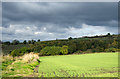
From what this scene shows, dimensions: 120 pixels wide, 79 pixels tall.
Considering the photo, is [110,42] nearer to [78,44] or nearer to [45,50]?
[78,44]

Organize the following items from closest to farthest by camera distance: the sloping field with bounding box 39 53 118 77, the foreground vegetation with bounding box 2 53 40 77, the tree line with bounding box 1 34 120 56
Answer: the sloping field with bounding box 39 53 118 77, the foreground vegetation with bounding box 2 53 40 77, the tree line with bounding box 1 34 120 56

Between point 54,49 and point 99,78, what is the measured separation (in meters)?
29.1

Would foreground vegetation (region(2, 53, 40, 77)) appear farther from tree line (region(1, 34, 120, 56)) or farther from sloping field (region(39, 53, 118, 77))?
A: tree line (region(1, 34, 120, 56))

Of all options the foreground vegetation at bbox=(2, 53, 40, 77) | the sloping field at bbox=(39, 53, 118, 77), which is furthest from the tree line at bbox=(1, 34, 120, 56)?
the sloping field at bbox=(39, 53, 118, 77)

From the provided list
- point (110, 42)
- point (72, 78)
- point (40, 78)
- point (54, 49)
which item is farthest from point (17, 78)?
point (110, 42)

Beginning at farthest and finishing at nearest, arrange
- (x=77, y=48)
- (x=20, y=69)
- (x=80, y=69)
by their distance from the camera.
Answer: (x=77, y=48) → (x=20, y=69) → (x=80, y=69)

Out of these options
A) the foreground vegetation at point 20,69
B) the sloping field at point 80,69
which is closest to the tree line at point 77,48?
the foreground vegetation at point 20,69

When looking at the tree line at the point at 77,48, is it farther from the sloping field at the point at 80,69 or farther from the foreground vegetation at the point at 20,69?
the sloping field at the point at 80,69

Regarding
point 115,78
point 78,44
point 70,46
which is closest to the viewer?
point 115,78

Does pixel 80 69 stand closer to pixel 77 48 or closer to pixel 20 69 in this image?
pixel 20 69

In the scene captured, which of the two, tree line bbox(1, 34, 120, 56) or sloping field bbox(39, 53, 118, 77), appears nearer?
sloping field bbox(39, 53, 118, 77)

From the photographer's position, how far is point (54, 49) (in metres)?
35.8

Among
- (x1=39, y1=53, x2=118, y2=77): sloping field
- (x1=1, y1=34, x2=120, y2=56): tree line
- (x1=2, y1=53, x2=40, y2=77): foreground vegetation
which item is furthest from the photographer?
(x1=1, y1=34, x2=120, y2=56): tree line

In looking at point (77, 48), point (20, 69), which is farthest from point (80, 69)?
point (77, 48)
